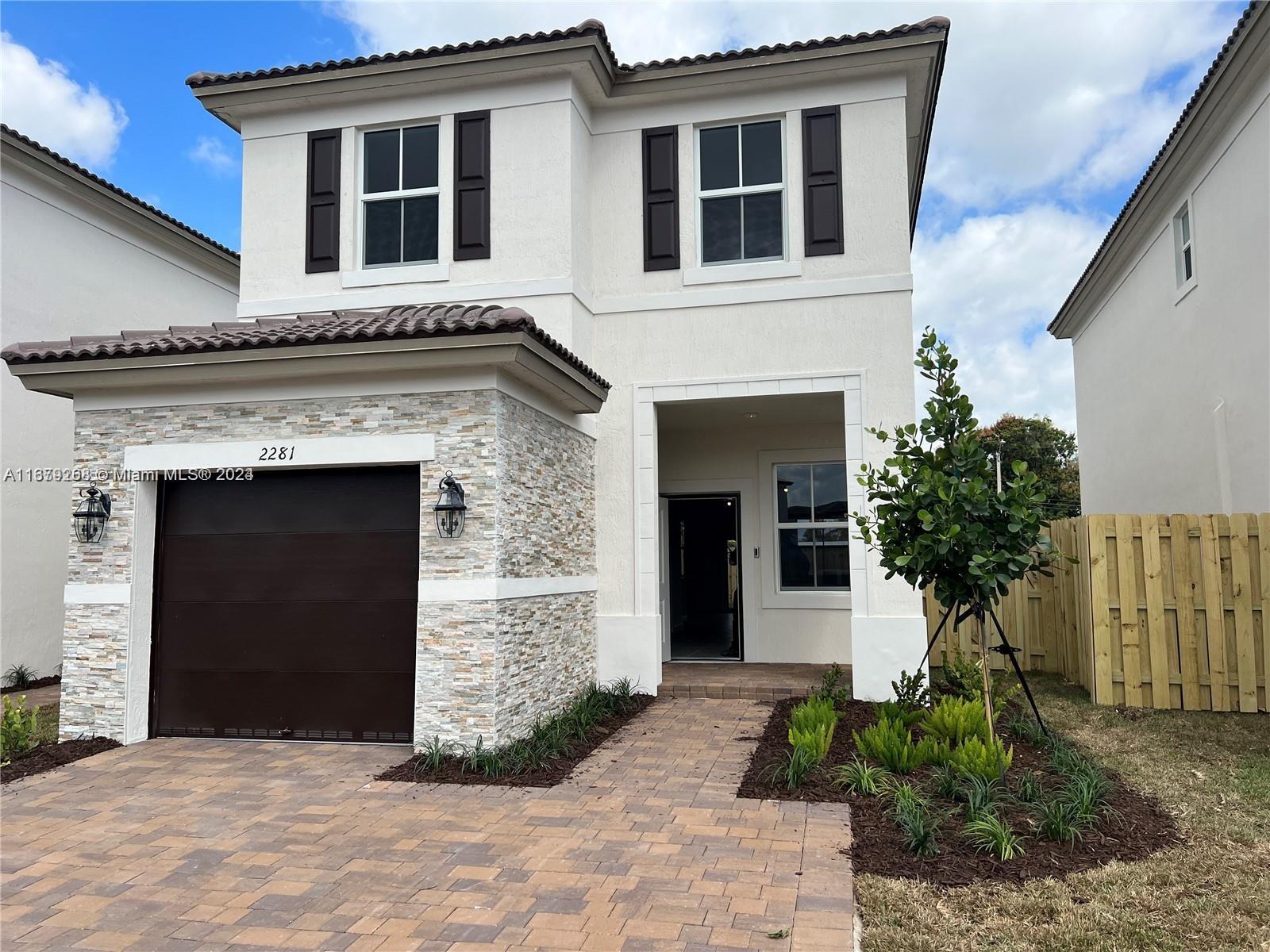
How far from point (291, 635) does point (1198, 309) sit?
1236 cm

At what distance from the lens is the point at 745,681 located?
1015cm

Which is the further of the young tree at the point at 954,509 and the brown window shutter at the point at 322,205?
the brown window shutter at the point at 322,205

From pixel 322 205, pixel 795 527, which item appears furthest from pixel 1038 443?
pixel 322 205

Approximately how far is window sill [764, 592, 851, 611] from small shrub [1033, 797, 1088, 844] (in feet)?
19.5

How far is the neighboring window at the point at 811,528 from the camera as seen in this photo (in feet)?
38.0

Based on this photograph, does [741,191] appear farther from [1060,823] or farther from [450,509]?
[1060,823]

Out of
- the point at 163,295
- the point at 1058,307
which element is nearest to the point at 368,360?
the point at 163,295

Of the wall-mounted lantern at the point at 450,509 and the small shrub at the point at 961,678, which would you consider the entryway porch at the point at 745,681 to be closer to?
the small shrub at the point at 961,678

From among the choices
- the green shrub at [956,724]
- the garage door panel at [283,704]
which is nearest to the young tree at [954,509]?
the green shrub at [956,724]

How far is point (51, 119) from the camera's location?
12820mm

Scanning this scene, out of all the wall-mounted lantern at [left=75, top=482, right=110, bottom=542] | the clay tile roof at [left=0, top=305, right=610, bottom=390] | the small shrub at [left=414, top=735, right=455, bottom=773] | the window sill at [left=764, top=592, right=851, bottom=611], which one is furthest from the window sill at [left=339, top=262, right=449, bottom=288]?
the window sill at [left=764, top=592, right=851, bottom=611]

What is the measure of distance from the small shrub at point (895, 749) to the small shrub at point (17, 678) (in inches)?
408

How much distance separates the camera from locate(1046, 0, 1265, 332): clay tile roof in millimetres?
9633

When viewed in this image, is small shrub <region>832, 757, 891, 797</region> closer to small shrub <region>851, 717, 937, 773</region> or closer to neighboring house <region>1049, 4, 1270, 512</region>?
small shrub <region>851, 717, 937, 773</region>
